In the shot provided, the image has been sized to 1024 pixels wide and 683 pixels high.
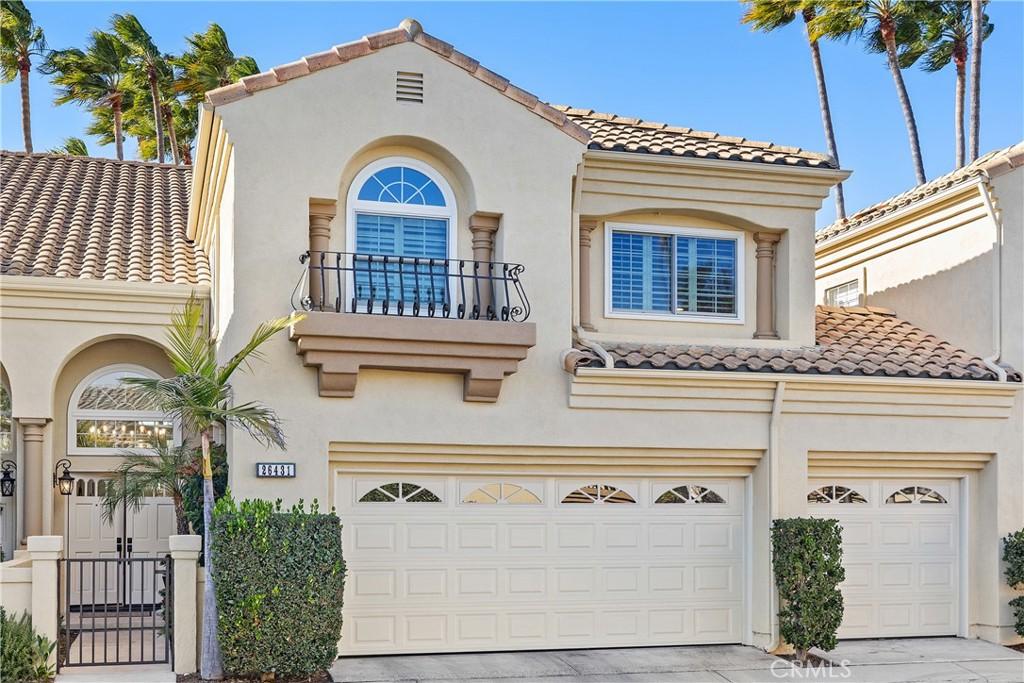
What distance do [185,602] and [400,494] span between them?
2.67 metres

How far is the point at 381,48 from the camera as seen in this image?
1269cm

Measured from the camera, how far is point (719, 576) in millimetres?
13875

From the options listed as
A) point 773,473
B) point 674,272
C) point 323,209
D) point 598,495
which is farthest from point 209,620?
point 674,272

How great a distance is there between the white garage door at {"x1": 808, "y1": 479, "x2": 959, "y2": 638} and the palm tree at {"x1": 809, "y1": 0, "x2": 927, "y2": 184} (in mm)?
17338

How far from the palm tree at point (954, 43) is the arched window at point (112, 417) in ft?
68.9

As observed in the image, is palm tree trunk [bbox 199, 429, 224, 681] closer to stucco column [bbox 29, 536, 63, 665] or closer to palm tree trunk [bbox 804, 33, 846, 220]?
stucco column [bbox 29, 536, 63, 665]

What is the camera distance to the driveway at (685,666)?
39.4 feet

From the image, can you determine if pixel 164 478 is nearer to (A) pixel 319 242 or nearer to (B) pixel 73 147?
(A) pixel 319 242

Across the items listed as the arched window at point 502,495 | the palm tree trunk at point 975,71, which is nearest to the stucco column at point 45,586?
the arched window at point 502,495

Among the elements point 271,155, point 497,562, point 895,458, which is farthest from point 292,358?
point 895,458

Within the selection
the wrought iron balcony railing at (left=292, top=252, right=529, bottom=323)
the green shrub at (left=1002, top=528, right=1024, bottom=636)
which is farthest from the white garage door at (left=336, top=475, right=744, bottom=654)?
the green shrub at (left=1002, top=528, right=1024, bottom=636)

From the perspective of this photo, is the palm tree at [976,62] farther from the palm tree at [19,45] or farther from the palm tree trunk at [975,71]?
the palm tree at [19,45]

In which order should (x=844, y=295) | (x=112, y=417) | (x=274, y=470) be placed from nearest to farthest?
(x=274, y=470)
(x=112, y=417)
(x=844, y=295)

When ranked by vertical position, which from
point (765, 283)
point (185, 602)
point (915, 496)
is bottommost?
point (185, 602)
